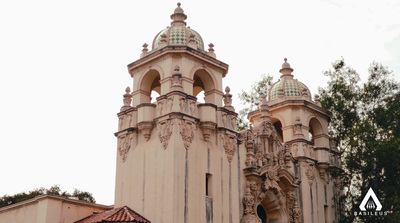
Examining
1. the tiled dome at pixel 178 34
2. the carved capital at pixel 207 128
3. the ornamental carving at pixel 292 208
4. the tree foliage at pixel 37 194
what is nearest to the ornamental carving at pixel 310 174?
the ornamental carving at pixel 292 208

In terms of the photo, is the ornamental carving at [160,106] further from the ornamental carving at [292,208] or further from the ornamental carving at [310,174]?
the ornamental carving at [310,174]

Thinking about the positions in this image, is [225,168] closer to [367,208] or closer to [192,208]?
[192,208]

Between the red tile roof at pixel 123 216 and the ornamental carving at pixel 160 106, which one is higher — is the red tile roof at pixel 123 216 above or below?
below

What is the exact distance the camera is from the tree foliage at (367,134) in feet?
80.1

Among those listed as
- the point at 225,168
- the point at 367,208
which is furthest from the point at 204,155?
the point at 367,208

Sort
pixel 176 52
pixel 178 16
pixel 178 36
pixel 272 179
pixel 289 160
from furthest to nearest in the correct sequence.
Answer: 1. pixel 289 160
2. pixel 178 16
3. pixel 272 179
4. pixel 178 36
5. pixel 176 52

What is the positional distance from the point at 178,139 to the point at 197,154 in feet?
3.68

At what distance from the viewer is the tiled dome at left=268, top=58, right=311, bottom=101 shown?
1120 inches

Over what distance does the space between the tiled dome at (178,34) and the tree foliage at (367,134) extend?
910 centimetres

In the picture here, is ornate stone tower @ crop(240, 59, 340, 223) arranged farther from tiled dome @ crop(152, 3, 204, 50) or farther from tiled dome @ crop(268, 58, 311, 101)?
tiled dome @ crop(152, 3, 204, 50)

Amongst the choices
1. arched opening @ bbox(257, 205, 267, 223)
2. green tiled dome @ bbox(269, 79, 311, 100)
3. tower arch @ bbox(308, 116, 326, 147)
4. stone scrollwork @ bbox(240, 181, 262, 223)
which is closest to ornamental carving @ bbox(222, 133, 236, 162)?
stone scrollwork @ bbox(240, 181, 262, 223)

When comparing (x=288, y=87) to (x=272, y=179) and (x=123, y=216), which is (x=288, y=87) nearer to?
(x=272, y=179)

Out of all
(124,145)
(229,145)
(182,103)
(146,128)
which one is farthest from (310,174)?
(124,145)

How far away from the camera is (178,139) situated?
20.1 metres
